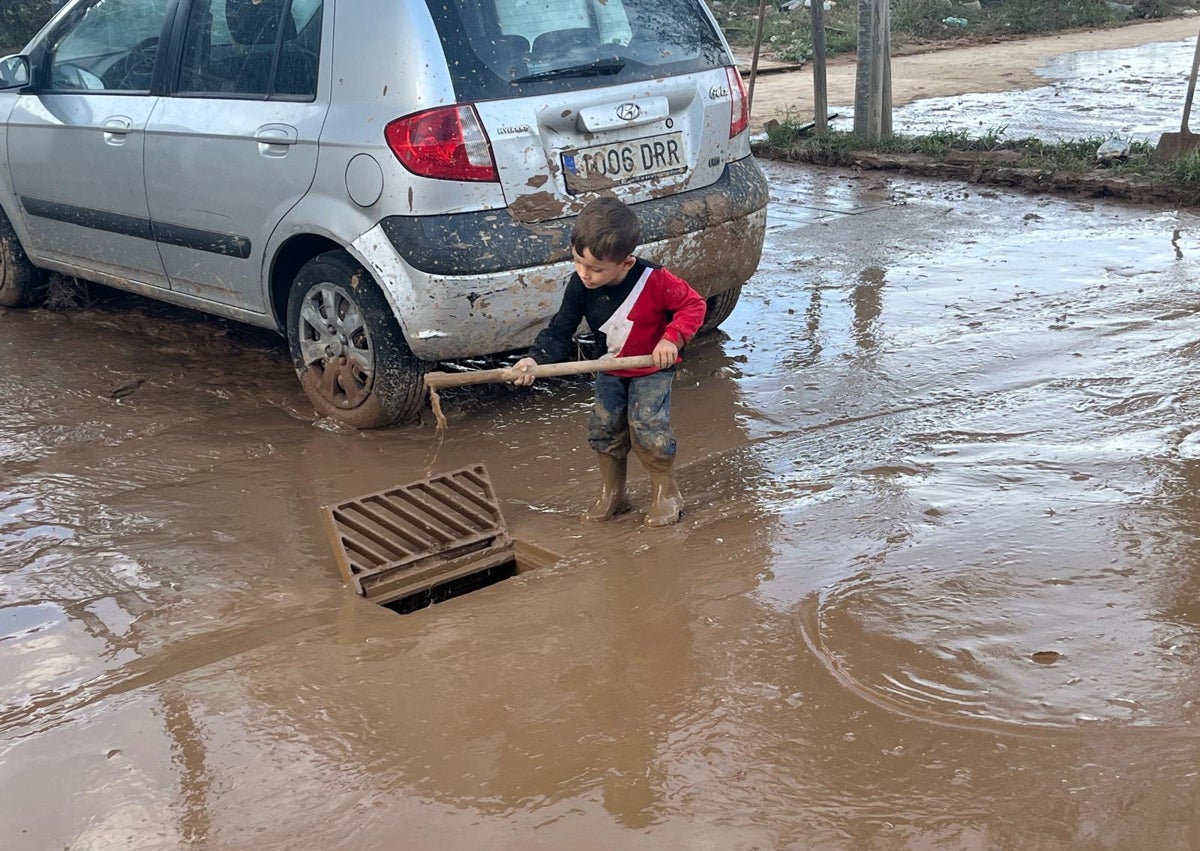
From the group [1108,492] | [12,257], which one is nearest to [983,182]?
[1108,492]

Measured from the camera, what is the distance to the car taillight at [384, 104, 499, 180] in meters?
4.46

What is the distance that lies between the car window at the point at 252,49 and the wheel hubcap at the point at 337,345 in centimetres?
81

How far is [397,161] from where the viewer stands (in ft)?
14.8

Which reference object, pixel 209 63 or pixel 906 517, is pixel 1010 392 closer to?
pixel 906 517

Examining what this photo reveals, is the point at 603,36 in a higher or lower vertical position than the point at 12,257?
higher

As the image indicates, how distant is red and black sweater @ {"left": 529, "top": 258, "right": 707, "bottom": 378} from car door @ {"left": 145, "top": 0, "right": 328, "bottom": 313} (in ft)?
4.65

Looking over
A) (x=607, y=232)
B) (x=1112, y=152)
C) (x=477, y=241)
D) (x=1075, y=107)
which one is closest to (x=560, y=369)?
(x=607, y=232)

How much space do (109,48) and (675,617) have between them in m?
4.28

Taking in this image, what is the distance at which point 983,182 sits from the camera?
30.1ft

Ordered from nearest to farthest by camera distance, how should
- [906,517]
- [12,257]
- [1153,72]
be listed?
[906,517] → [12,257] → [1153,72]

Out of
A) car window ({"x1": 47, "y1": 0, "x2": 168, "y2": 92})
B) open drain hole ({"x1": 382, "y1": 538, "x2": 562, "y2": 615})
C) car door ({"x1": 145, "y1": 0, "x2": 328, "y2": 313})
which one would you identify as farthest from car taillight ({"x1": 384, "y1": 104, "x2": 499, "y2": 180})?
car window ({"x1": 47, "y1": 0, "x2": 168, "y2": 92})

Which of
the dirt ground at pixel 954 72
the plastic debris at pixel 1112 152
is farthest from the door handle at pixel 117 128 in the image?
the dirt ground at pixel 954 72

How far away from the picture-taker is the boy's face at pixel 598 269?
377 cm

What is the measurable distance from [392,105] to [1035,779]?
3.22 meters
